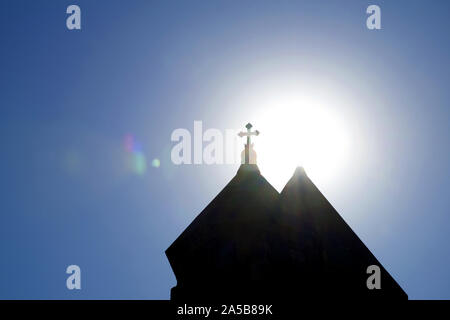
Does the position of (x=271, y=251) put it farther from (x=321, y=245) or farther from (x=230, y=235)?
(x=321, y=245)

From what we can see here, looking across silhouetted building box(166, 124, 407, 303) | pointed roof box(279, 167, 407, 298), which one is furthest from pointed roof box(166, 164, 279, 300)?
pointed roof box(279, 167, 407, 298)

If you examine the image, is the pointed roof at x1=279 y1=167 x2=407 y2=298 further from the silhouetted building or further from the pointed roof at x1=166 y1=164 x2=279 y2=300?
the pointed roof at x1=166 y1=164 x2=279 y2=300

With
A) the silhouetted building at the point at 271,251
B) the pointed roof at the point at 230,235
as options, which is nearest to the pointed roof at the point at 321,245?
the silhouetted building at the point at 271,251

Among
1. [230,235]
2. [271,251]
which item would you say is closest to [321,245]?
[271,251]

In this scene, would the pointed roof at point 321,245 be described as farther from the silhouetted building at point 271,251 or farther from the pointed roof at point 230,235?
the pointed roof at point 230,235

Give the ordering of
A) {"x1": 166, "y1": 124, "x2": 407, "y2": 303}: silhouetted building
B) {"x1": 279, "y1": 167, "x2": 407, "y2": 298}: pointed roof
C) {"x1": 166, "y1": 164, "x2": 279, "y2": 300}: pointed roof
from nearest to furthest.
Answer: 1. {"x1": 166, "y1": 124, "x2": 407, "y2": 303}: silhouetted building
2. {"x1": 279, "y1": 167, "x2": 407, "y2": 298}: pointed roof
3. {"x1": 166, "y1": 164, "x2": 279, "y2": 300}: pointed roof

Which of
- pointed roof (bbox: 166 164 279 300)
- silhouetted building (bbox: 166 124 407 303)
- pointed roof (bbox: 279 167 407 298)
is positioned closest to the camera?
silhouetted building (bbox: 166 124 407 303)
